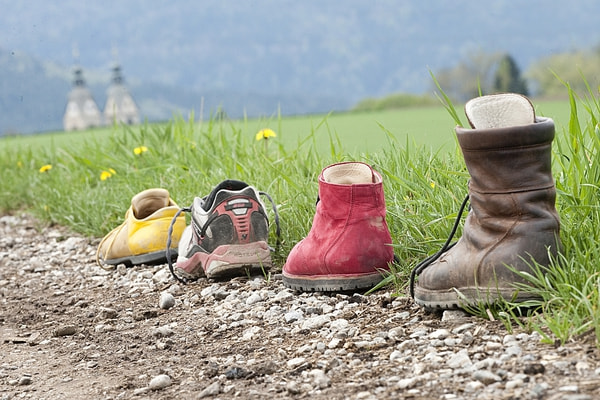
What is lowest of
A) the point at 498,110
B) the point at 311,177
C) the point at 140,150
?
the point at 311,177

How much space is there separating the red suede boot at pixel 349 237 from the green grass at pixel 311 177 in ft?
0.37

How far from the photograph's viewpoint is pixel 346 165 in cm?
319

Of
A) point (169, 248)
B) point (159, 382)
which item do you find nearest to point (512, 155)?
point (159, 382)

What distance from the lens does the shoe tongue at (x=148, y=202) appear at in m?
4.36

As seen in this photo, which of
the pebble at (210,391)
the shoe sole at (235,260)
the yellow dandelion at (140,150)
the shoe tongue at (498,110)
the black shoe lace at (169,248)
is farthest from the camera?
the yellow dandelion at (140,150)

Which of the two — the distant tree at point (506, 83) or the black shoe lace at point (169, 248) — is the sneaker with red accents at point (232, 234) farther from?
the distant tree at point (506, 83)

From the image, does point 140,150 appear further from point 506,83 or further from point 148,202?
point 506,83

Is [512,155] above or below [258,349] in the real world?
above

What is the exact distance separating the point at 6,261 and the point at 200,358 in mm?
2846

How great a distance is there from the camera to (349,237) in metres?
3.08

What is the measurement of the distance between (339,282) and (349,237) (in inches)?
7.2

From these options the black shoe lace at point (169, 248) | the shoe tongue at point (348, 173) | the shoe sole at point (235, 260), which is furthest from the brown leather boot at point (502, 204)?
the black shoe lace at point (169, 248)

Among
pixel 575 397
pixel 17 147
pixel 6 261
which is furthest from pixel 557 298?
pixel 17 147

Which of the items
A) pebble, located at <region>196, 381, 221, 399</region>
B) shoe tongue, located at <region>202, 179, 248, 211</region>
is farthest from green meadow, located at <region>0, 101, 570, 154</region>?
pebble, located at <region>196, 381, 221, 399</region>
